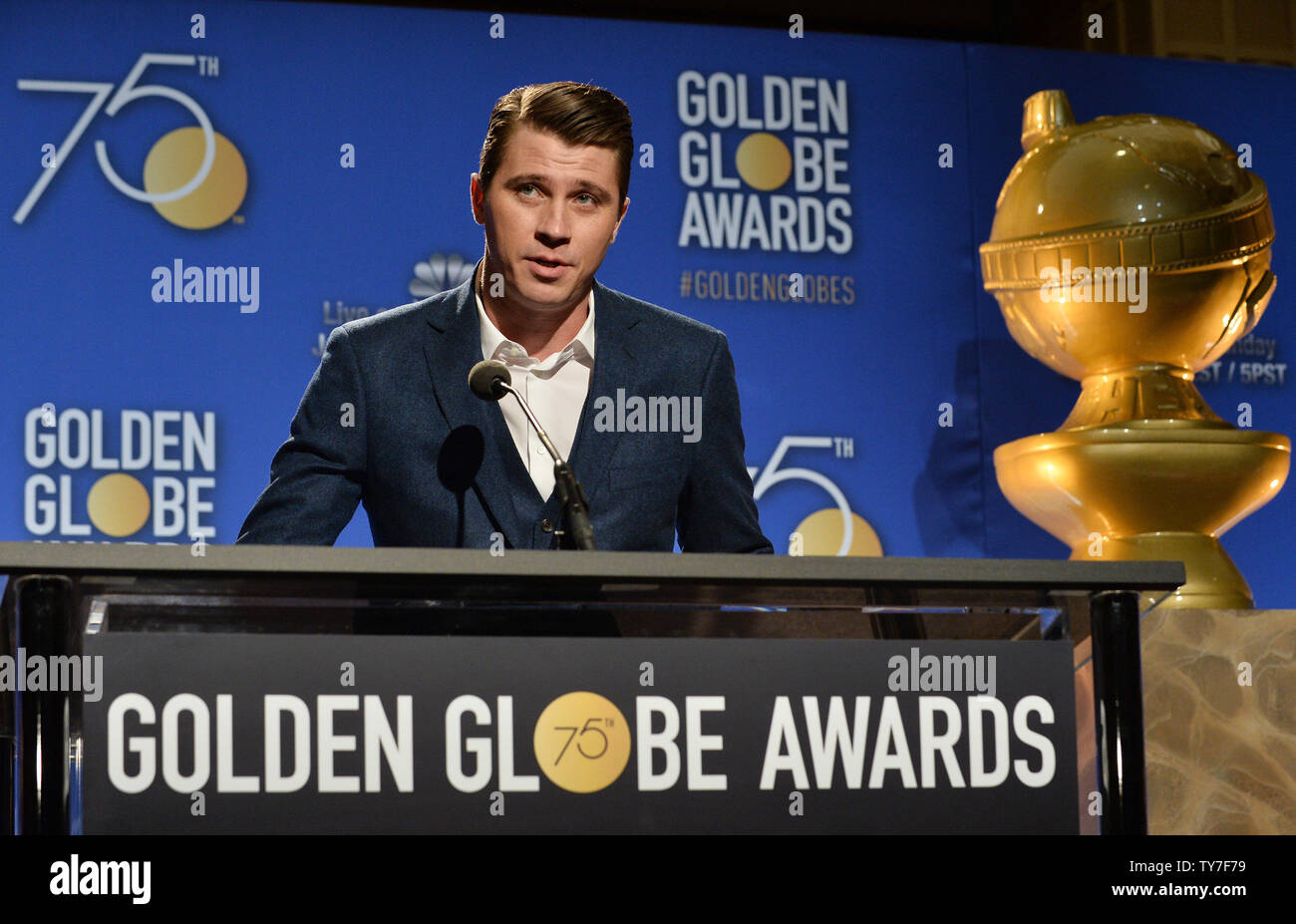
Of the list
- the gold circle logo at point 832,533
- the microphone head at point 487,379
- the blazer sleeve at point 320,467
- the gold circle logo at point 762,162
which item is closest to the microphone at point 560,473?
the microphone head at point 487,379

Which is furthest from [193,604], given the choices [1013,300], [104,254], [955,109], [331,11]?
[955,109]

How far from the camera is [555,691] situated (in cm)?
136

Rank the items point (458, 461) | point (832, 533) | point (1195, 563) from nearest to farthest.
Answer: point (458, 461), point (1195, 563), point (832, 533)

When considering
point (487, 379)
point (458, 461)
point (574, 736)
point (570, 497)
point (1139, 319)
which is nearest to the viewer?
point (574, 736)

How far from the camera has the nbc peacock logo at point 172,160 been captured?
11.0 feet

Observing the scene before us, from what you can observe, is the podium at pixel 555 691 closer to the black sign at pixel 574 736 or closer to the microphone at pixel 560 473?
the black sign at pixel 574 736

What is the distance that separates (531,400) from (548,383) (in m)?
0.04

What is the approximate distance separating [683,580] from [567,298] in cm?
80

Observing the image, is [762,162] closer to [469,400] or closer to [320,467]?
[469,400]

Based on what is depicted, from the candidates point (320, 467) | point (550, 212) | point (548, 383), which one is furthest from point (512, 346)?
point (320, 467)

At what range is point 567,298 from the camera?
6.92 feet

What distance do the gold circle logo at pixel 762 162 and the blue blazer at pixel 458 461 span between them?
1612 millimetres

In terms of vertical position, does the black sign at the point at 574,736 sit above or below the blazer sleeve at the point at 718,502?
below

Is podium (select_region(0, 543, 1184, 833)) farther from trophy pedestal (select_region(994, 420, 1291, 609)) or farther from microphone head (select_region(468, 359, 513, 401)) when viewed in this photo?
trophy pedestal (select_region(994, 420, 1291, 609))
